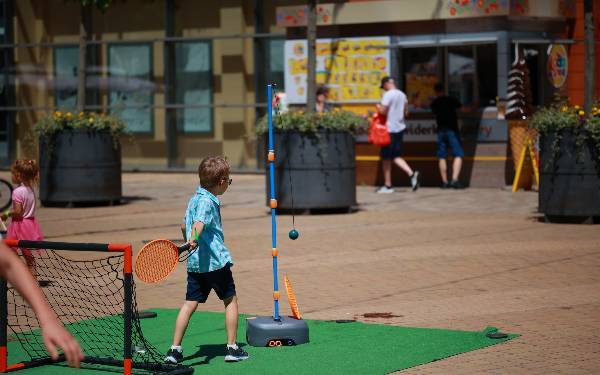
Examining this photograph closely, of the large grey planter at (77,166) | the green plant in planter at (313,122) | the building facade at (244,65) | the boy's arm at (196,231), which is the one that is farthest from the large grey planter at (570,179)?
the boy's arm at (196,231)

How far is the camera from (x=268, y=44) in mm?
26797

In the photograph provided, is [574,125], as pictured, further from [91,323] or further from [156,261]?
[156,261]

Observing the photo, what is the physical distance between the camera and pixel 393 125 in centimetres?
2131

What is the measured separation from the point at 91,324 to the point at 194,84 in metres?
19.1

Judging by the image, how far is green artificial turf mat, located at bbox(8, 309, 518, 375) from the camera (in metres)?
7.16

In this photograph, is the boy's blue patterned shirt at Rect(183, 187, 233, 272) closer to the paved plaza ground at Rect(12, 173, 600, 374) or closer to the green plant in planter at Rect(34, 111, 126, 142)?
the paved plaza ground at Rect(12, 173, 600, 374)

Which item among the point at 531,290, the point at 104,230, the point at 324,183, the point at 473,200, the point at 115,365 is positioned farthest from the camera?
the point at 473,200

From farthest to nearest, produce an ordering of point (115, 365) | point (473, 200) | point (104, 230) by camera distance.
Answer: point (473, 200), point (104, 230), point (115, 365)

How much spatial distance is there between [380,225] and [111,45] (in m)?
14.8

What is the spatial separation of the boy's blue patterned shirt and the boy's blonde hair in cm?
6

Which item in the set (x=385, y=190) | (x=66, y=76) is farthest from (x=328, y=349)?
(x=66, y=76)

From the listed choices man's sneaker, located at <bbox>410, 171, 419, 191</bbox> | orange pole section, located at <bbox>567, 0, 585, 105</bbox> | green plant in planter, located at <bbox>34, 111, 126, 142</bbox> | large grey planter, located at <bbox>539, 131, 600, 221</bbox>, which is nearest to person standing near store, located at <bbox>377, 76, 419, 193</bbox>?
man's sneaker, located at <bbox>410, 171, 419, 191</bbox>

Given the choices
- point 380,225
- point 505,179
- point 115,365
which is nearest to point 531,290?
point 115,365

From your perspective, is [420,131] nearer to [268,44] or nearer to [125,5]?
[268,44]
